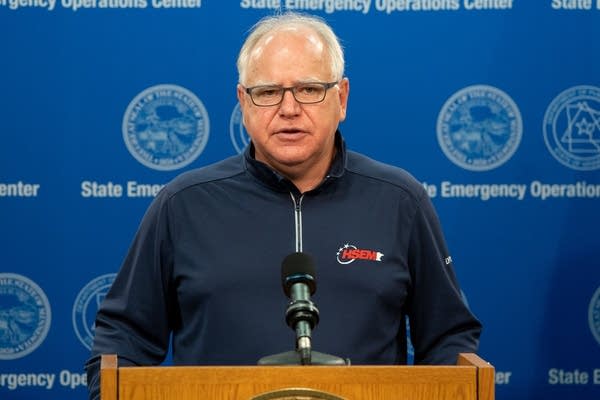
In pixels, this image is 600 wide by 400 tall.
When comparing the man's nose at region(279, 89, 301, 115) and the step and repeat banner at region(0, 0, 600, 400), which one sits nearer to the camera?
the man's nose at region(279, 89, 301, 115)

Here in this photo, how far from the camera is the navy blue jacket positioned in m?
2.73

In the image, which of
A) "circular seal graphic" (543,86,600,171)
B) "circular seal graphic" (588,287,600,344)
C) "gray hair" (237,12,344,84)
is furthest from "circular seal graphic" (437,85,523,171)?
"gray hair" (237,12,344,84)

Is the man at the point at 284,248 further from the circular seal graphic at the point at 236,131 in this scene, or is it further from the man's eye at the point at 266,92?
the circular seal graphic at the point at 236,131

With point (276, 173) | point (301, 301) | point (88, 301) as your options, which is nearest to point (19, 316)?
point (88, 301)

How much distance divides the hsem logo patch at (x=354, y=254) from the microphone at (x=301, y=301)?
0.72 m

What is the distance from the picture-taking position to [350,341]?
2.72 metres

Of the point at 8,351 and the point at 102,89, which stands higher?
the point at 102,89

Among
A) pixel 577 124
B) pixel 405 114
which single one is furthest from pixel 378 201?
pixel 577 124

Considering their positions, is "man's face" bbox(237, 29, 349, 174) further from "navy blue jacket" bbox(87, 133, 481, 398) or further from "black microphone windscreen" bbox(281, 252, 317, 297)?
"black microphone windscreen" bbox(281, 252, 317, 297)

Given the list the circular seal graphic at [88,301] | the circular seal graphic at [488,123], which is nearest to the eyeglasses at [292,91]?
the circular seal graphic at [488,123]

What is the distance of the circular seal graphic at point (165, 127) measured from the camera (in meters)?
3.93

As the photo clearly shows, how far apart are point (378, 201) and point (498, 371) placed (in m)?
1.41

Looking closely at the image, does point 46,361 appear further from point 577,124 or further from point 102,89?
point 577,124

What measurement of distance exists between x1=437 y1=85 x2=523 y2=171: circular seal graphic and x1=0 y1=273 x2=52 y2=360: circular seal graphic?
1629 mm
